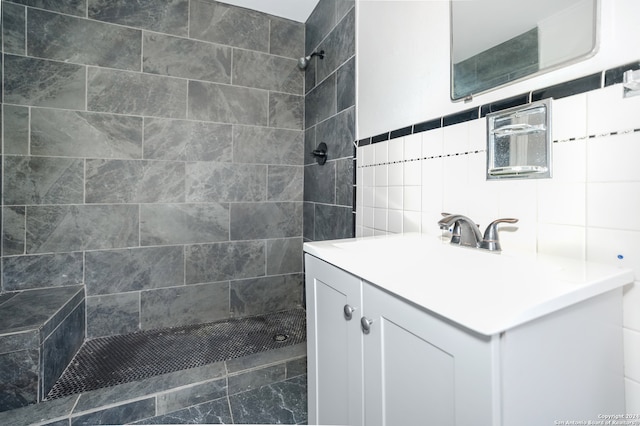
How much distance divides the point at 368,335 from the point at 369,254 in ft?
1.02

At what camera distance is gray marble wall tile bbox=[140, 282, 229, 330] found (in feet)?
6.48

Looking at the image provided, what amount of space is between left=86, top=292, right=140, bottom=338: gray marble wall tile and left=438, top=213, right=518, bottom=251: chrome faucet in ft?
6.71

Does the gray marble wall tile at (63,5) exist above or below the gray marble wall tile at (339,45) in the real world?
above

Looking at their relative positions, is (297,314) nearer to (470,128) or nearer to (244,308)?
(244,308)

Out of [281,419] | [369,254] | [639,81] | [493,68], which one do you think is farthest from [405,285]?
[281,419]

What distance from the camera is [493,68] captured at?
0.92 metres

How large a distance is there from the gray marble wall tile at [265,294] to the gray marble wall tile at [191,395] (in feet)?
2.50

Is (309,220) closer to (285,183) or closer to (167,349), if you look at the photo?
(285,183)

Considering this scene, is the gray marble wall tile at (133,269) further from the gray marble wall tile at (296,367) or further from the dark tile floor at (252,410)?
the gray marble wall tile at (296,367)

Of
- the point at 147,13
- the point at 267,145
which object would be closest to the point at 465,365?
the point at 267,145

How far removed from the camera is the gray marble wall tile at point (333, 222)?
173 cm

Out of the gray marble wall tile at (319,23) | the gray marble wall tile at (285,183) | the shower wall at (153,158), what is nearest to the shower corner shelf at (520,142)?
the shower wall at (153,158)

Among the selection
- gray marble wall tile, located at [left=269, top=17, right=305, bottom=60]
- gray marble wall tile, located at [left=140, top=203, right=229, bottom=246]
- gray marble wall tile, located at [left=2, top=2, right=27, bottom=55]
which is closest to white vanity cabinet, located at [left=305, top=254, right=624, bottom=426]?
gray marble wall tile, located at [left=140, top=203, right=229, bottom=246]

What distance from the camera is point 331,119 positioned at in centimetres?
194
